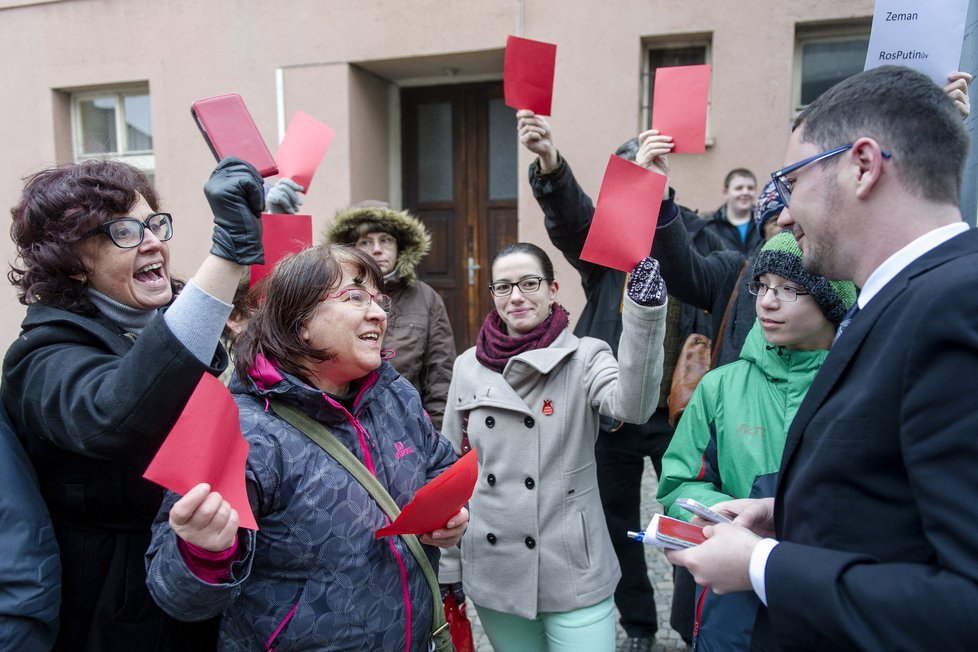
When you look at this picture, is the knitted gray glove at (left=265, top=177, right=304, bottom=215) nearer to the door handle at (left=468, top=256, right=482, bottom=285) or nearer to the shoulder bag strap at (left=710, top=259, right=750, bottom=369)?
the shoulder bag strap at (left=710, top=259, right=750, bottom=369)

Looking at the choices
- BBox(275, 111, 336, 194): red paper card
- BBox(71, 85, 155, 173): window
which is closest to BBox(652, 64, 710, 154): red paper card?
BBox(275, 111, 336, 194): red paper card

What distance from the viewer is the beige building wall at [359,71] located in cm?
564

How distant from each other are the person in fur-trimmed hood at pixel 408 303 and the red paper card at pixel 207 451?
6.59 feet

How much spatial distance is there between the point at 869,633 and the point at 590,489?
4.71 ft

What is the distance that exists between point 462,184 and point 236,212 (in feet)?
18.7

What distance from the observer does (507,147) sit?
6930 millimetres

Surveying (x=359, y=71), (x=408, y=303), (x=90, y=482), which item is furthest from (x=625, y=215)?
(x=359, y=71)

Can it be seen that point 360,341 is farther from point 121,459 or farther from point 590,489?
point 590,489

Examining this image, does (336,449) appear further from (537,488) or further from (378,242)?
(378,242)

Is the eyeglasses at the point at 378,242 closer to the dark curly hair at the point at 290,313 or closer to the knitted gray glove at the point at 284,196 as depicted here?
the knitted gray glove at the point at 284,196

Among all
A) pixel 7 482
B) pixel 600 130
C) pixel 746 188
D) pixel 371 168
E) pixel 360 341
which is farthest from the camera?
pixel 371 168

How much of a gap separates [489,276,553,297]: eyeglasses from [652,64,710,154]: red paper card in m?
0.65

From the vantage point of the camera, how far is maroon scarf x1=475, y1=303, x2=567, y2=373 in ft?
7.93

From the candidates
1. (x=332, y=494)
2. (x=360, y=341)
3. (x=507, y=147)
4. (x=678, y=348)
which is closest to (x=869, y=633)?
(x=332, y=494)
